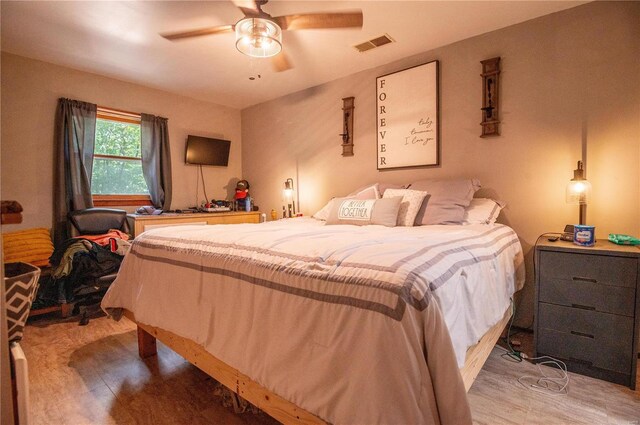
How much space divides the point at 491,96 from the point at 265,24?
1905 millimetres

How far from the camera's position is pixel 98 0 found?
2127 mm

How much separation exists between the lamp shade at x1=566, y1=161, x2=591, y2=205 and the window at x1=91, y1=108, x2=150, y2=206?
4363mm

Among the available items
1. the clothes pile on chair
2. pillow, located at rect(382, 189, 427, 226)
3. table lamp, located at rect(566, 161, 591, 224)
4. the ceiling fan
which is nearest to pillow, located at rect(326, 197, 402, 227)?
pillow, located at rect(382, 189, 427, 226)

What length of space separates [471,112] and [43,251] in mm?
3986

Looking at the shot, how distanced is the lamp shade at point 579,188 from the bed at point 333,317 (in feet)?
2.96

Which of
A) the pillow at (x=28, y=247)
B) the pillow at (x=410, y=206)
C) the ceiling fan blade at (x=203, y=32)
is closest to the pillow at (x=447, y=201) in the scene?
the pillow at (x=410, y=206)

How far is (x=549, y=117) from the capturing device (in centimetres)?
236

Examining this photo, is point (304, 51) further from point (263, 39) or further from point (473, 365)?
point (473, 365)

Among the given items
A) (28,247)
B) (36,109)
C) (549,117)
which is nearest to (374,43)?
(549,117)

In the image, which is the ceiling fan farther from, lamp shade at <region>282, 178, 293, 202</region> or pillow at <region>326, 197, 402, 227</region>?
lamp shade at <region>282, 178, 293, 202</region>

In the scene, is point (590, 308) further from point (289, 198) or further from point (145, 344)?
point (289, 198)

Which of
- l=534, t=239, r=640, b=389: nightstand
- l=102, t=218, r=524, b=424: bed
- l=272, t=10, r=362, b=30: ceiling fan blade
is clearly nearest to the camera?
l=102, t=218, r=524, b=424: bed

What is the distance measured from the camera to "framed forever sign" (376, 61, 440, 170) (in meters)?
2.91

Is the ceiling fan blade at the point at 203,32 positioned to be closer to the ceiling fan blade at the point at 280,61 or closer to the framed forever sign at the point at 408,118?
the ceiling fan blade at the point at 280,61
